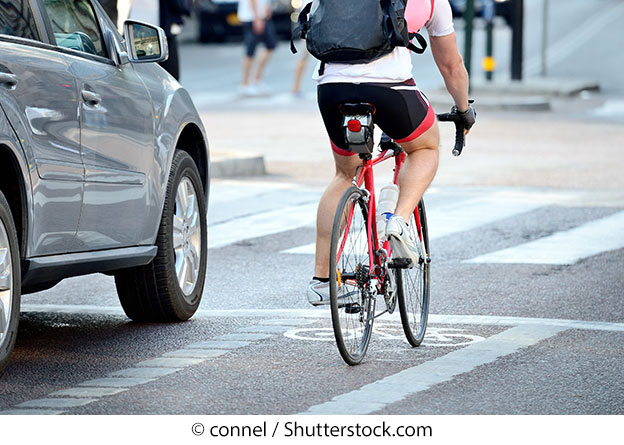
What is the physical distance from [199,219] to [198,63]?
23.1m

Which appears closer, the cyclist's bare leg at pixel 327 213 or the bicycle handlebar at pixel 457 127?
the cyclist's bare leg at pixel 327 213

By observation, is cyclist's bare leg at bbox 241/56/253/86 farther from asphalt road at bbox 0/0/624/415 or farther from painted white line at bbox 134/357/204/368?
painted white line at bbox 134/357/204/368

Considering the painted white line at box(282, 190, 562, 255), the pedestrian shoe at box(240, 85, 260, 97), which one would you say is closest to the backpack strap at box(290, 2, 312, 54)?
the painted white line at box(282, 190, 562, 255)

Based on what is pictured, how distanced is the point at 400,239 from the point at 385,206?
0.25 metres

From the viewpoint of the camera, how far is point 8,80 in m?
5.44

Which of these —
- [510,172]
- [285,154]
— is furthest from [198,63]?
[510,172]

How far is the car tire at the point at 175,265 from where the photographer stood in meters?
6.86

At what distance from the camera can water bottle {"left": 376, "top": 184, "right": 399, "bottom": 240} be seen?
240 inches

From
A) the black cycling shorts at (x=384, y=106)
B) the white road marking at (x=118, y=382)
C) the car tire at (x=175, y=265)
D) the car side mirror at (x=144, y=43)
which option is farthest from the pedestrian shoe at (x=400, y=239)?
the car side mirror at (x=144, y=43)

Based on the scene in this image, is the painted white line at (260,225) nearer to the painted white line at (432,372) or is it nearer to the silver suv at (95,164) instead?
the silver suv at (95,164)

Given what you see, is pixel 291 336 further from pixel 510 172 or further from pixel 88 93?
pixel 510 172

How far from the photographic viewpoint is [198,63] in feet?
99.1

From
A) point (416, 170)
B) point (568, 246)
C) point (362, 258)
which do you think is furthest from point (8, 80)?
point (568, 246)

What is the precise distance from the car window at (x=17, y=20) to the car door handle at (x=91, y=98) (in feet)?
0.97
